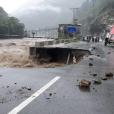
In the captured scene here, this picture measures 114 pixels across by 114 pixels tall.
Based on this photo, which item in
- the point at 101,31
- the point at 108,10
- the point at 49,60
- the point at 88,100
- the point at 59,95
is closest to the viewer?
the point at 88,100

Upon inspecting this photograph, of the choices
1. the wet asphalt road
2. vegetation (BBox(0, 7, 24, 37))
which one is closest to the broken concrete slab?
the wet asphalt road

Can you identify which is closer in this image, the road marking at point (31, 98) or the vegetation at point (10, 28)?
the road marking at point (31, 98)

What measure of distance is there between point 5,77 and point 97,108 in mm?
5968

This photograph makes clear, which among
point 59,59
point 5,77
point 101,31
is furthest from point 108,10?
point 5,77

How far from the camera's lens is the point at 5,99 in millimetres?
9258

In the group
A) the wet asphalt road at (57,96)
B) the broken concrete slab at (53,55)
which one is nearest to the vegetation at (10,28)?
the broken concrete slab at (53,55)

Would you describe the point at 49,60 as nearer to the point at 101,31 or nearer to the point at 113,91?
the point at 113,91

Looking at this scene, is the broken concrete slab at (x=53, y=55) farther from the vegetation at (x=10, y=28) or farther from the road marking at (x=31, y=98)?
the vegetation at (x=10, y=28)

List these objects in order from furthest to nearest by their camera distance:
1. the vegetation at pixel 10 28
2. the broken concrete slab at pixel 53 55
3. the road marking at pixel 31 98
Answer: the vegetation at pixel 10 28, the broken concrete slab at pixel 53 55, the road marking at pixel 31 98

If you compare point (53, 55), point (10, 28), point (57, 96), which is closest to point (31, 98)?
point (57, 96)

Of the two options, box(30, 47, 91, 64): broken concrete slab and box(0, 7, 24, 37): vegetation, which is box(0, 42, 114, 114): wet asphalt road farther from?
box(0, 7, 24, 37): vegetation

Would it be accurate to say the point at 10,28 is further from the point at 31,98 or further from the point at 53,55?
the point at 31,98

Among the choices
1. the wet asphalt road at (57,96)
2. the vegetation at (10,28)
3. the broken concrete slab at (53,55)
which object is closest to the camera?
the wet asphalt road at (57,96)

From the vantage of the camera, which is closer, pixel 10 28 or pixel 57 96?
pixel 57 96
